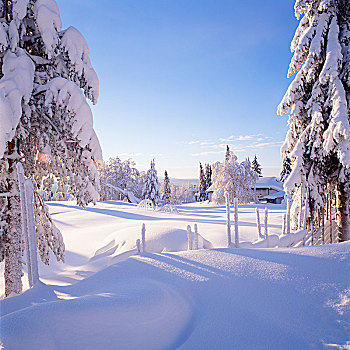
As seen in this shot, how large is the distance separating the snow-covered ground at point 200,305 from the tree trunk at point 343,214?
14.7 feet

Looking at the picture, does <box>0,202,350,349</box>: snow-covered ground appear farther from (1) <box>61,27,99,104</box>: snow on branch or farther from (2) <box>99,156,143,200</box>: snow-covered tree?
(2) <box>99,156,143,200</box>: snow-covered tree

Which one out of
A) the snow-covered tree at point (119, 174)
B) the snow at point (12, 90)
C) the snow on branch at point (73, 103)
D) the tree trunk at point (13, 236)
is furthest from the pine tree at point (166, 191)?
the snow at point (12, 90)

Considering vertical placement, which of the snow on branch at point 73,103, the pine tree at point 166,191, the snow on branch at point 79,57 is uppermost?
the snow on branch at point 79,57

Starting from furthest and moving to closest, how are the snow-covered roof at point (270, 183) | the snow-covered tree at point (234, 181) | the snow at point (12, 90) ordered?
the snow-covered roof at point (270, 183) → the snow-covered tree at point (234, 181) → the snow at point (12, 90)

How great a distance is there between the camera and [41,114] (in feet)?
18.6

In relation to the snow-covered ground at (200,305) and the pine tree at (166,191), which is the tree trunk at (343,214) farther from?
the pine tree at (166,191)

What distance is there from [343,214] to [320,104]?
141 inches

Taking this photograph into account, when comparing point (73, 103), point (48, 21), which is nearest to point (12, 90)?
point (73, 103)

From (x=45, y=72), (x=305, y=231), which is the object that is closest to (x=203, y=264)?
(x=45, y=72)

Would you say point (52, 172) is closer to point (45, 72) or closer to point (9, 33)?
point (45, 72)

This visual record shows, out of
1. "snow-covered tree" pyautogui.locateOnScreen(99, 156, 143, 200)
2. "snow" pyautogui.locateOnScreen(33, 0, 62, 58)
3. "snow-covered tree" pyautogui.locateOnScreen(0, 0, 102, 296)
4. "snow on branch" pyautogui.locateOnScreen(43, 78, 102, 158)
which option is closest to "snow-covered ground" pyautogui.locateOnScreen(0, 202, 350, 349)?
"snow-covered tree" pyautogui.locateOnScreen(0, 0, 102, 296)

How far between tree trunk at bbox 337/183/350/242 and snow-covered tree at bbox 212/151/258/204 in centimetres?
2710

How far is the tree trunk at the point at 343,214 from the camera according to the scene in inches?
307

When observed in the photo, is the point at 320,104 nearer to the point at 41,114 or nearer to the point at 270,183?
the point at 41,114
